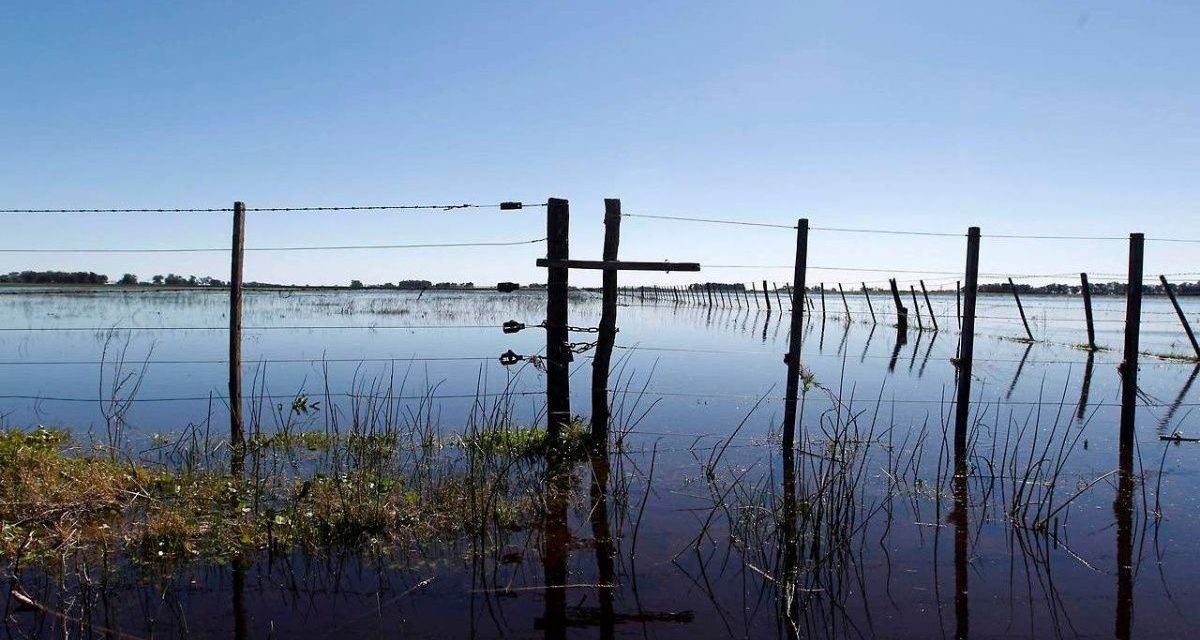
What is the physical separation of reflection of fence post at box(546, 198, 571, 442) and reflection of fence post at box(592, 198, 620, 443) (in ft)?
0.97

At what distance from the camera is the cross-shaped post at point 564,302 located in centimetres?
716

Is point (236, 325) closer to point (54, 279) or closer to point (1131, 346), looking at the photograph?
point (1131, 346)

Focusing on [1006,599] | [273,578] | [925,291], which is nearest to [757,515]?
[1006,599]

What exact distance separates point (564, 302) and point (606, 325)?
1.52 ft

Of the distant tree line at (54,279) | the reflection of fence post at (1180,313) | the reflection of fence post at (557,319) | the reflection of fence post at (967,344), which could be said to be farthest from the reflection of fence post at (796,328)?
the distant tree line at (54,279)

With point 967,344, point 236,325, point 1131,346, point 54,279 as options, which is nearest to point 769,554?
point 967,344

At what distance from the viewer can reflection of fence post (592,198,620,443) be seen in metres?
7.24

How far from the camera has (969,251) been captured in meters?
7.27

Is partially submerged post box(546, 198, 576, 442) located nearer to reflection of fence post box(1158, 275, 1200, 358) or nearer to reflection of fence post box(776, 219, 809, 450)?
reflection of fence post box(776, 219, 809, 450)

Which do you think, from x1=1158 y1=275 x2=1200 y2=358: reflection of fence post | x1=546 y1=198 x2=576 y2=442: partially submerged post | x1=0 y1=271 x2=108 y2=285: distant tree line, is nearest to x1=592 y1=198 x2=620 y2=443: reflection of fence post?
x1=546 y1=198 x2=576 y2=442: partially submerged post

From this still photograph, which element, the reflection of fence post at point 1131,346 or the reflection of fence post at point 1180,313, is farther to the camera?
the reflection of fence post at point 1180,313

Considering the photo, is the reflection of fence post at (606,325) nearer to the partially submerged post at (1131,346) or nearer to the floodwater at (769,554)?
the floodwater at (769,554)

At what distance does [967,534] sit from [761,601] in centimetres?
194

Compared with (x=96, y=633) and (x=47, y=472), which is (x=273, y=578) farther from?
(x=47, y=472)
